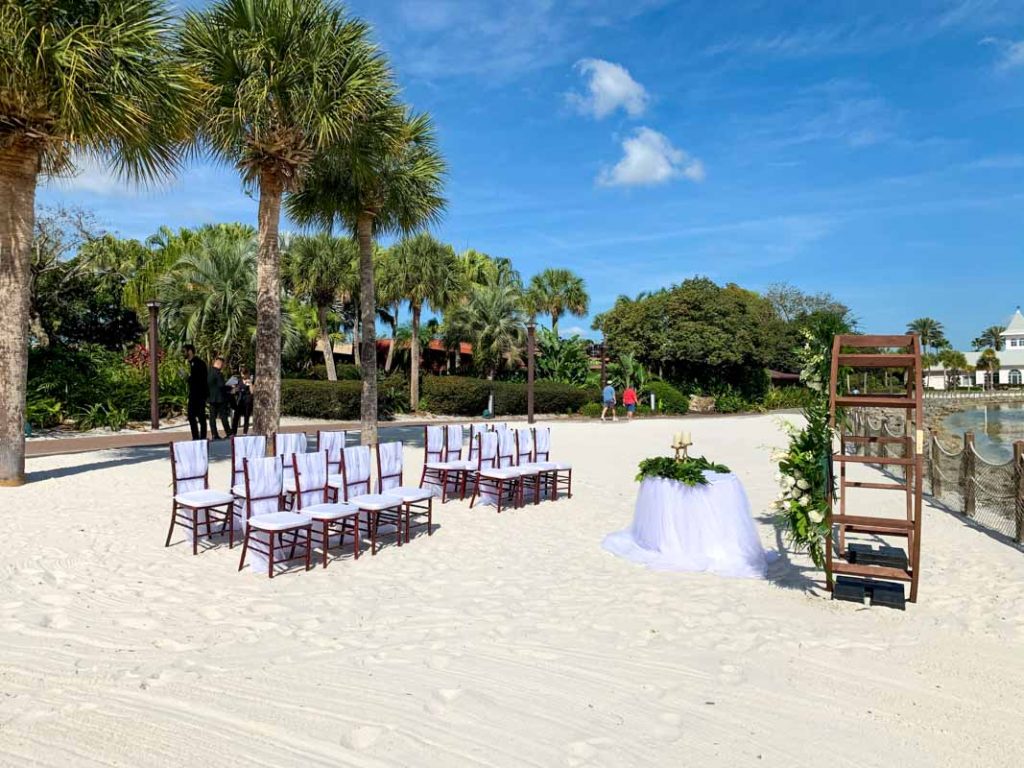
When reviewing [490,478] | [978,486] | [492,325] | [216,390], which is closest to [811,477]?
[490,478]

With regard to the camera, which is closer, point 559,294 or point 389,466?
point 389,466

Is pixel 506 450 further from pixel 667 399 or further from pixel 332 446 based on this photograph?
pixel 667 399

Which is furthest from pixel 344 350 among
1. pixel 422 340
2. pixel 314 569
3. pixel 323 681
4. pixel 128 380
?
pixel 323 681

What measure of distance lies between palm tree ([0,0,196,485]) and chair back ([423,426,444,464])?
233 inches

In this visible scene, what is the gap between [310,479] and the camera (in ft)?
22.9

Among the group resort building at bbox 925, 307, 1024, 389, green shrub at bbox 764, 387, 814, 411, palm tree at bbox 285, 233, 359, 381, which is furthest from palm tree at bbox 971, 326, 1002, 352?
palm tree at bbox 285, 233, 359, 381

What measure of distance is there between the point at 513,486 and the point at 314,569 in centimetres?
389

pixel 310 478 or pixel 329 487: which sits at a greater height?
pixel 310 478

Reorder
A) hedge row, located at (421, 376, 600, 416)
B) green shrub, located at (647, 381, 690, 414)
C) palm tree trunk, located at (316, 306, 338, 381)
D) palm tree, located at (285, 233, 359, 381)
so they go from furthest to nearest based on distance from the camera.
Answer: green shrub, located at (647, 381, 690, 414) < palm tree, located at (285, 233, 359, 381) < palm tree trunk, located at (316, 306, 338, 381) < hedge row, located at (421, 376, 600, 416)

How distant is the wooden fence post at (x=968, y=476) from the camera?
9.23 meters

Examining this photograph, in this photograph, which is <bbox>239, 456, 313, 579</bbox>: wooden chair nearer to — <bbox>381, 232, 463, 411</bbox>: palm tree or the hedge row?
<bbox>381, 232, 463, 411</bbox>: palm tree

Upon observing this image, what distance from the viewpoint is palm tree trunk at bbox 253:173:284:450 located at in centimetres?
1177

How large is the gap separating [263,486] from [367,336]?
8073 millimetres

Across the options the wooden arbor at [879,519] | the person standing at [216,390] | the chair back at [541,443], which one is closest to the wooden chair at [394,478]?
the chair back at [541,443]
